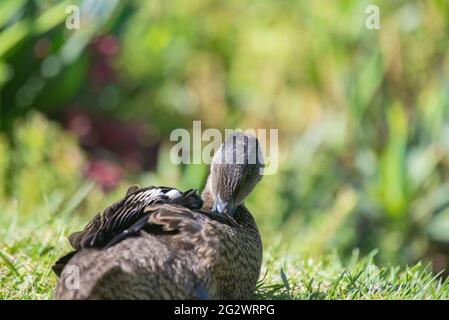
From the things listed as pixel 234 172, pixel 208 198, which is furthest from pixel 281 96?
pixel 234 172

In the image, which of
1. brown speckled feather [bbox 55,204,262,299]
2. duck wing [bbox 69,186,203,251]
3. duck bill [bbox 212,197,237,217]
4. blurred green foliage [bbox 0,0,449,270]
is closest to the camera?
brown speckled feather [bbox 55,204,262,299]

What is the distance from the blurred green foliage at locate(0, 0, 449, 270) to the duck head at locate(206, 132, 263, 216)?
12.7 ft

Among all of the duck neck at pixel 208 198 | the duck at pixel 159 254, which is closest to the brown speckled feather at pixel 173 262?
the duck at pixel 159 254

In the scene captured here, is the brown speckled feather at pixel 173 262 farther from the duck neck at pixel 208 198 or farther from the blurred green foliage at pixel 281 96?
the blurred green foliage at pixel 281 96

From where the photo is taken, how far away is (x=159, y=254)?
424 centimetres

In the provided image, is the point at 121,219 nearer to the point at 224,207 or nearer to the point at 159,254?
the point at 159,254

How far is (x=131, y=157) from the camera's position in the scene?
12250mm

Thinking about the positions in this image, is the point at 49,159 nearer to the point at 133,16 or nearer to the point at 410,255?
the point at 133,16

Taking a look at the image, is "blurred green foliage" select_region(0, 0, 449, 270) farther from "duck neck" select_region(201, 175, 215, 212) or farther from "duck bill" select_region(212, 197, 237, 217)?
"duck bill" select_region(212, 197, 237, 217)

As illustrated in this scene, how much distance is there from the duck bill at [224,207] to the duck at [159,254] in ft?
0.64

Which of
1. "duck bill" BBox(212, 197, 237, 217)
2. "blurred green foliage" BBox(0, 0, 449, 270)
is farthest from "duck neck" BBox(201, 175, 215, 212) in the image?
"blurred green foliage" BBox(0, 0, 449, 270)

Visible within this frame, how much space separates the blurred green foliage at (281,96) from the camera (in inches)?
406

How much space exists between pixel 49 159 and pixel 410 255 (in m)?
4.12

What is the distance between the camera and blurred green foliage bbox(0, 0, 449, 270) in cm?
1031
